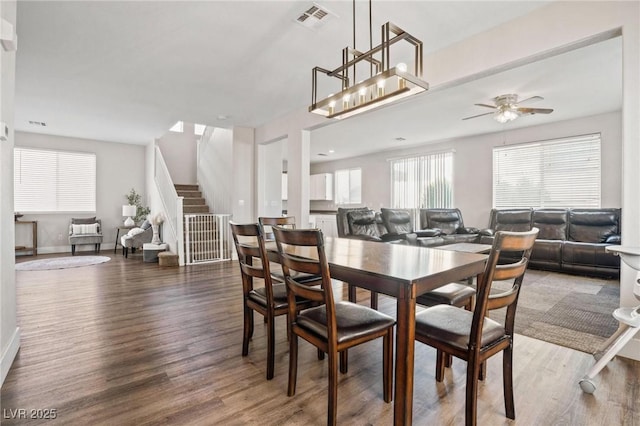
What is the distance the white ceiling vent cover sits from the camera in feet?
8.28

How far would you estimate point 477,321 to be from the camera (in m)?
1.35

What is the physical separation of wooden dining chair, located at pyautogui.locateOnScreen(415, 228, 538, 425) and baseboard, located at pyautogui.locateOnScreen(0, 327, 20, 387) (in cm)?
247

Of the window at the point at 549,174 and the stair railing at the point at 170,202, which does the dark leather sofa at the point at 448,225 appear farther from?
the stair railing at the point at 170,202

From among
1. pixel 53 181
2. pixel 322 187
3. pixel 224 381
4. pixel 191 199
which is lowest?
pixel 224 381

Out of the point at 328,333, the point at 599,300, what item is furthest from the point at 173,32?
the point at 599,300

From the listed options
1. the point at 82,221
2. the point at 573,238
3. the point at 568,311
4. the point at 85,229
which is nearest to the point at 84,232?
the point at 85,229

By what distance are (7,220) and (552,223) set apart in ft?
23.5

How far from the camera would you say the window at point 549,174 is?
18.0 feet

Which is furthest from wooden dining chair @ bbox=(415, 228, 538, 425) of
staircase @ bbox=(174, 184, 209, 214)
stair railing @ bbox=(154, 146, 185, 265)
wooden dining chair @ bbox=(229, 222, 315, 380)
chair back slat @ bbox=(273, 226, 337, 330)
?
staircase @ bbox=(174, 184, 209, 214)

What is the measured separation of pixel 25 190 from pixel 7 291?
21.7 ft

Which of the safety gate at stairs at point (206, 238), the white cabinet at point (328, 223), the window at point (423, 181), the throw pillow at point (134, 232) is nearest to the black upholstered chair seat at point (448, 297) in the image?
the safety gate at stairs at point (206, 238)

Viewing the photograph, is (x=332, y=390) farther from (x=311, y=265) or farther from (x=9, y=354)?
(x=9, y=354)

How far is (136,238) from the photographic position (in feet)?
22.1

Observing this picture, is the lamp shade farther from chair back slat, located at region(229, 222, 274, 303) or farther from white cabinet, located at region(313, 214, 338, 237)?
chair back slat, located at region(229, 222, 274, 303)
